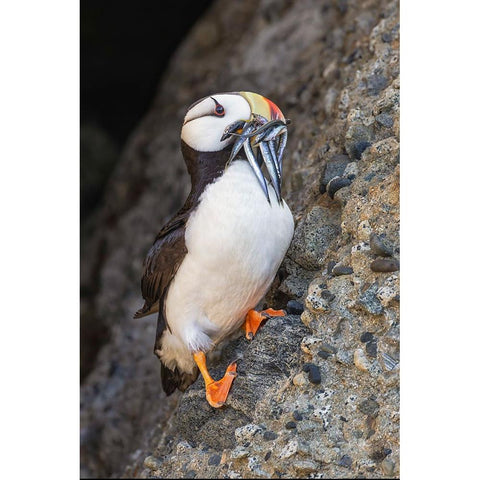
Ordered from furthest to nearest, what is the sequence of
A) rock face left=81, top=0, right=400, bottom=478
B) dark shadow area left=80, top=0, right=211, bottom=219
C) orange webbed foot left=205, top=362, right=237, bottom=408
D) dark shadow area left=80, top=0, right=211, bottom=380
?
1. dark shadow area left=80, top=0, right=211, bottom=219
2. dark shadow area left=80, top=0, right=211, bottom=380
3. orange webbed foot left=205, top=362, right=237, bottom=408
4. rock face left=81, top=0, right=400, bottom=478

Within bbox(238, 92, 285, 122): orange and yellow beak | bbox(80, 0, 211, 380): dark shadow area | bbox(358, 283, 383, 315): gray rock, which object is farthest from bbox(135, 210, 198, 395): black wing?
bbox(80, 0, 211, 380): dark shadow area

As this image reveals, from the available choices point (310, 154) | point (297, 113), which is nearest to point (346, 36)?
point (297, 113)

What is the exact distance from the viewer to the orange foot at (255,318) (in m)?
2.70

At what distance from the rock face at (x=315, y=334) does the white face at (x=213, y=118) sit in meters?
0.49

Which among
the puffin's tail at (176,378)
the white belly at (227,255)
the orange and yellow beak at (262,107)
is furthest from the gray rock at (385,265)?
the puffin's tail at (176,378)

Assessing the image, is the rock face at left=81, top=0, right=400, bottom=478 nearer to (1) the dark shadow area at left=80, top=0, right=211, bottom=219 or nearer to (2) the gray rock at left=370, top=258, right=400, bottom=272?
(2) the gray rock at left=370, top=258, right=400, bottom=272

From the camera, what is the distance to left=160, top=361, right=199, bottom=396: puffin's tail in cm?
291

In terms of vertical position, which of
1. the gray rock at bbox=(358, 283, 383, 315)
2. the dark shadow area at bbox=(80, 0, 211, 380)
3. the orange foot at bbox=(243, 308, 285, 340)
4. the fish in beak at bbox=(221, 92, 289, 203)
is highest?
the fish in beak at bbox=(221, 92, 289, 203)

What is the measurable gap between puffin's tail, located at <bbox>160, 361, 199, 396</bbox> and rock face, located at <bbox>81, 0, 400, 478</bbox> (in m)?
0.06

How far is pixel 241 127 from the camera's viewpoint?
2.55m

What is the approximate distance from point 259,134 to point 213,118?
0.52 feet

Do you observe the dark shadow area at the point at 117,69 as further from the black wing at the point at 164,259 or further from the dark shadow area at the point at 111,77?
the black wing at the point at 164,259

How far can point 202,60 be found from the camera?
5.69m

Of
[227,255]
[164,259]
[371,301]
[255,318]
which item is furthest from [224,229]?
[371,301]
